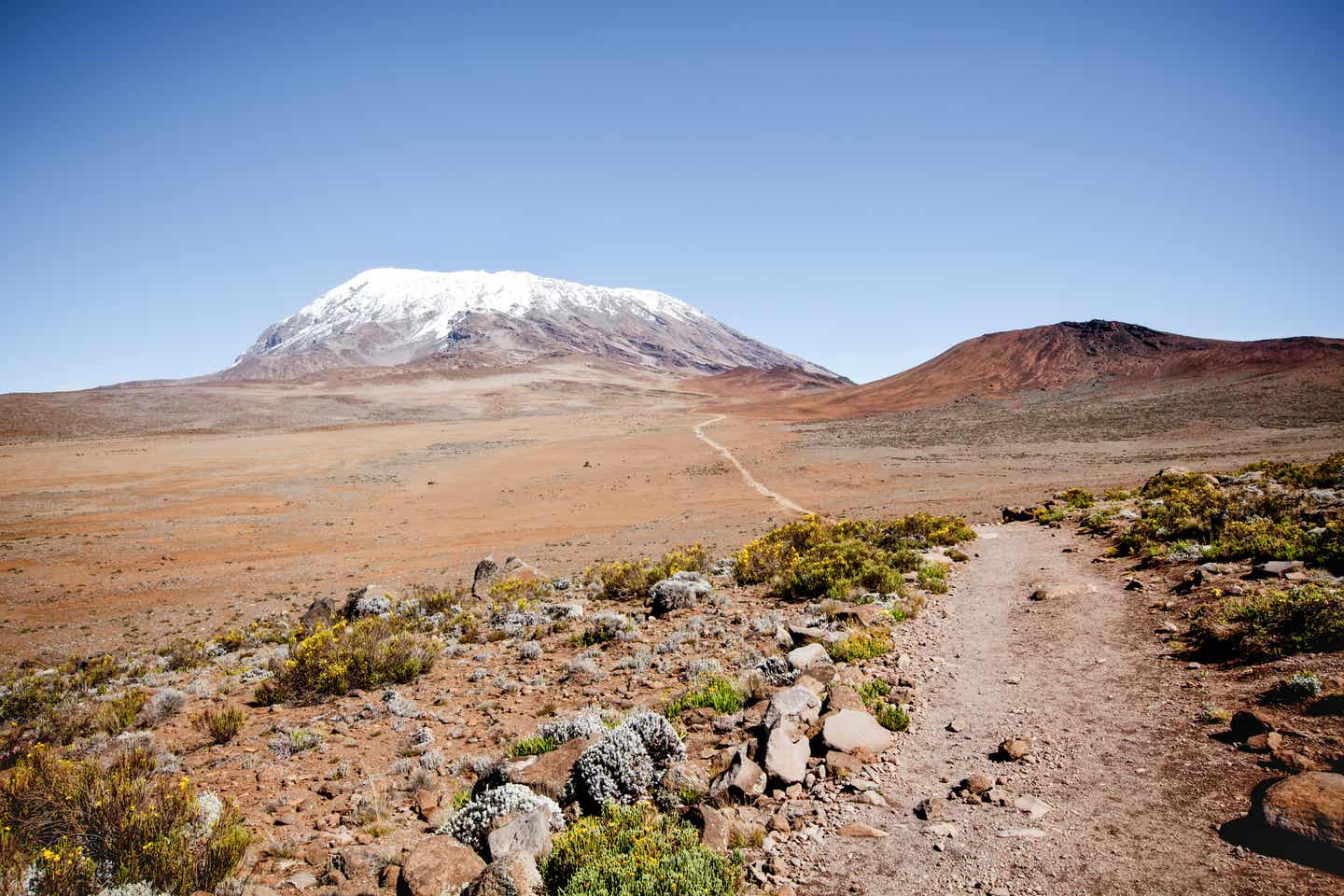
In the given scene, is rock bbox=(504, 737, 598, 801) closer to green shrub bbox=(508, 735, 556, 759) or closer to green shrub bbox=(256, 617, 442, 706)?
green shrub bbox=(508, 735, 556, 759)

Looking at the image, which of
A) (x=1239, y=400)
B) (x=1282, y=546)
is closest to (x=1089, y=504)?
(x=1282, y=546)

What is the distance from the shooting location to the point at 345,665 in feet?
27.3

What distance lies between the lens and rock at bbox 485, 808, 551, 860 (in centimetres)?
424

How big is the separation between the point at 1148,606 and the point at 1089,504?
11380mm

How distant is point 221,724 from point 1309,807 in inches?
381

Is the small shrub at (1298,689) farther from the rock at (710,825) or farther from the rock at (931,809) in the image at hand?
the rock at (710,825)

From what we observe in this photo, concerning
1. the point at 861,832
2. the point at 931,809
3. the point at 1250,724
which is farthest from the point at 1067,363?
the point at 861,832

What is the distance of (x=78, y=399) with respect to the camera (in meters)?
80.8

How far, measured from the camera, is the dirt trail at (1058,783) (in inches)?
147

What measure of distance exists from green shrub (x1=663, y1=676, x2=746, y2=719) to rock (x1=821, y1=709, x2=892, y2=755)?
3.69 feet

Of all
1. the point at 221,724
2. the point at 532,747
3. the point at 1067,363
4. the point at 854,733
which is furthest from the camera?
the point at 1067,363

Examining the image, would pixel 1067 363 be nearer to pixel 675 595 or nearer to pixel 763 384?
pixel 763 384

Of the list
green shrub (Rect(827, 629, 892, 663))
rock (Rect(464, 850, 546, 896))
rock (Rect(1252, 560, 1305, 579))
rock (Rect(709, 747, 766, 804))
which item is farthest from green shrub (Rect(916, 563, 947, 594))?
rock (Rect(464, 850, 546, 896))

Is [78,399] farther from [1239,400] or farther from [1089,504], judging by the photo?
[1239,400]
